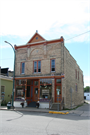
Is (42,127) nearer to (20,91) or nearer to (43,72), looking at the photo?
(43,72)

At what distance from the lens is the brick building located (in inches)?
763

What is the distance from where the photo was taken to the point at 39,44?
21734 millimetres

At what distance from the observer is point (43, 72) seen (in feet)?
67.8

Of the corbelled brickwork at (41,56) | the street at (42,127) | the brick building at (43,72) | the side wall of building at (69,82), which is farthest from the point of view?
the corbelled brickwork at (41,56)

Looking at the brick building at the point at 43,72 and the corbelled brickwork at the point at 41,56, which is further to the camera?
the corbelled brickwork at the point at 41,56

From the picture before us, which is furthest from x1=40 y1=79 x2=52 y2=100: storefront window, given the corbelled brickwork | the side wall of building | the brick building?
the side wall of building

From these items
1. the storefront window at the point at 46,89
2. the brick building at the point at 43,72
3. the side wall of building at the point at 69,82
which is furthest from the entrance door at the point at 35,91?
the side wall of building at the point at 69,82

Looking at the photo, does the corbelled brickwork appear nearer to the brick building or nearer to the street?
the brick building

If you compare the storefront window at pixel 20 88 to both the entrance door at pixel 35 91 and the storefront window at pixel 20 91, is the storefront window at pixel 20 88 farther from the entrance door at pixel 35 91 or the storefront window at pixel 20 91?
the entrance door at pixel 35 91

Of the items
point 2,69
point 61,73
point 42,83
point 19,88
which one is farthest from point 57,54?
point 2,69

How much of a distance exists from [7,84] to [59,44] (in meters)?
13.3

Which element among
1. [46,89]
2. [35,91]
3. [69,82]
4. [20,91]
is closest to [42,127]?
[46,89]

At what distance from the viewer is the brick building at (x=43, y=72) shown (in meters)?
19.4

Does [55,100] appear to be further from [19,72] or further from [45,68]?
[19,72]
